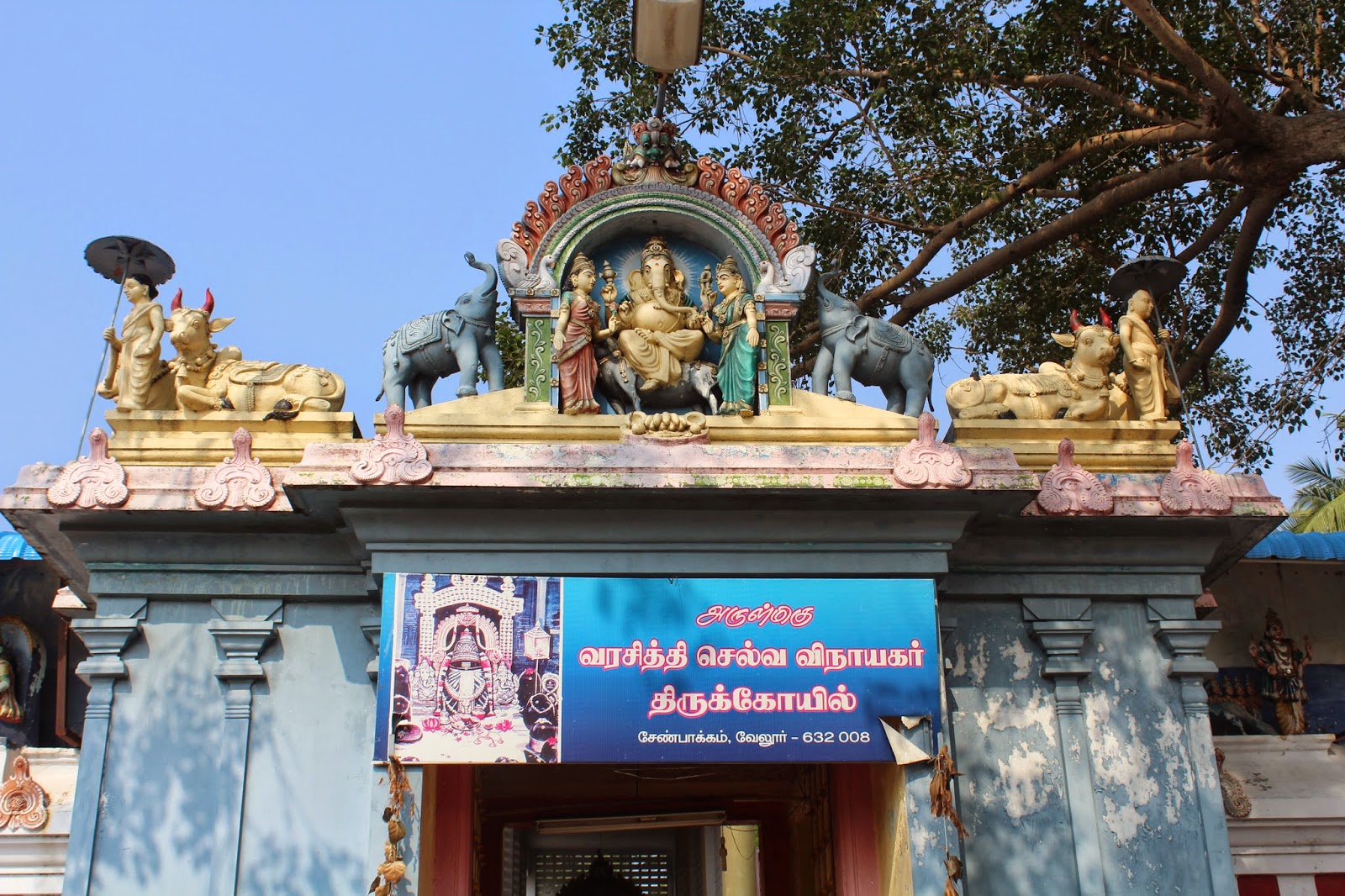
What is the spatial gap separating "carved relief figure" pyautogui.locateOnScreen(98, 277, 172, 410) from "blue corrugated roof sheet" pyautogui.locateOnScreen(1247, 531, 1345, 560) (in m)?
9.81

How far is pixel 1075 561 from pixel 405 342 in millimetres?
5182

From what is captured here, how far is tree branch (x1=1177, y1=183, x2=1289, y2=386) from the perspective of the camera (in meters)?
14.8

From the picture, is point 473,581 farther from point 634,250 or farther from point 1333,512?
point 1333,512

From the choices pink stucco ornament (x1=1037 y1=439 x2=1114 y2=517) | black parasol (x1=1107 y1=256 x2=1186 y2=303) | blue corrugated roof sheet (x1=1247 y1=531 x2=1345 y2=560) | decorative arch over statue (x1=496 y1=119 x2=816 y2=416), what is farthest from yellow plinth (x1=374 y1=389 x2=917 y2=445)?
blue corrugated roof sheet (x1=1247 y1=531 x2=1345 y2=560)

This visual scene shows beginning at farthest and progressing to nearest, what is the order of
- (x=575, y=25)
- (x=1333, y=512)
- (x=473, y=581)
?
(x=1333, y=512) < (x=575, y=25) < (x=473, y=581)

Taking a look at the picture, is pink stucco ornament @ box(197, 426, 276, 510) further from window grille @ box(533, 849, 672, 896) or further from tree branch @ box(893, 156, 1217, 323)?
tree branch @ box(893, 156, 1217, 323)

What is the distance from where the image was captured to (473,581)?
8.62 metres

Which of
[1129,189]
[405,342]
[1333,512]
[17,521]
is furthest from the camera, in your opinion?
[1333,512]

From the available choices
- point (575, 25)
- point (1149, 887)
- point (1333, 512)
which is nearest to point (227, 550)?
point (1149, 887)

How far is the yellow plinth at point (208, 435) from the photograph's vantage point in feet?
31.3

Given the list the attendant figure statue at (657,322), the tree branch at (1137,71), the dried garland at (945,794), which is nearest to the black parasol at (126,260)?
the attendant figure statue at (657,322)

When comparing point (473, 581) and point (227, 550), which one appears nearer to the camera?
point (473, 581)

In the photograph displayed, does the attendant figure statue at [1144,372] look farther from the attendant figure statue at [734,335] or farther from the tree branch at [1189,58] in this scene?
the tree branch at [1189,58]

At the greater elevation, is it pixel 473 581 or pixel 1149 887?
pixel 473 581
